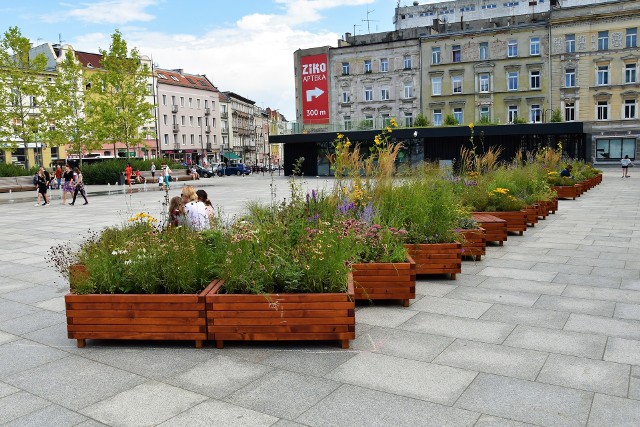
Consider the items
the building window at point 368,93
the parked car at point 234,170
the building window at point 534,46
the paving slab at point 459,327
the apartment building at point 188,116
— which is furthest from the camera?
the apartment building at point 188,116

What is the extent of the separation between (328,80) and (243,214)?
197 feet

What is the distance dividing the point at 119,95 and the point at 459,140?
27.0 metres

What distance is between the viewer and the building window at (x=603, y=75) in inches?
2125

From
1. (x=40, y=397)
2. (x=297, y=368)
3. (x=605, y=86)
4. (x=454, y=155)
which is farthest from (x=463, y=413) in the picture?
(x=605, y=86)

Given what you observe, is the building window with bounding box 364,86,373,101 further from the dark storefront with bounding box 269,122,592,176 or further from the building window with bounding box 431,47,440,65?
the dark storefront with bounding box 269,122,592,176

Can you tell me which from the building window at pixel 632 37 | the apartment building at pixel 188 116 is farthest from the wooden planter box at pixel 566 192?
the apartment building at pixel 188 116

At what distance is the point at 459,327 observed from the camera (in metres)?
5.90

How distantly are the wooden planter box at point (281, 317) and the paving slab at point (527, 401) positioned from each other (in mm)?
1288

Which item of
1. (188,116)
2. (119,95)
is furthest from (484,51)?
(188,116)

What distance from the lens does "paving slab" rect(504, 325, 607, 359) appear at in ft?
16.9

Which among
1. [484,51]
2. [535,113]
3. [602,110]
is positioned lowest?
[602,110]

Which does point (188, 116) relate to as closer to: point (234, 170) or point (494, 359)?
point (234, 170)

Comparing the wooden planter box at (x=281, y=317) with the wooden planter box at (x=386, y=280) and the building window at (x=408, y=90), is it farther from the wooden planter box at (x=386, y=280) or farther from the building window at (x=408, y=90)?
the building window at (x=408, y=90)

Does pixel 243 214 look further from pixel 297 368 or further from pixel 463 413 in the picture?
pixel 463 413
